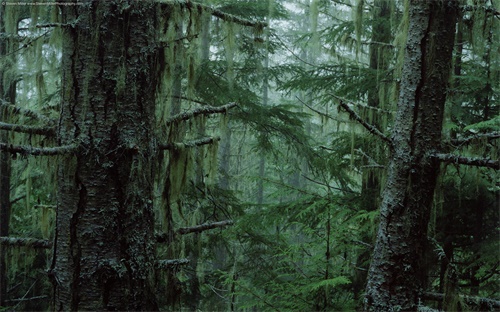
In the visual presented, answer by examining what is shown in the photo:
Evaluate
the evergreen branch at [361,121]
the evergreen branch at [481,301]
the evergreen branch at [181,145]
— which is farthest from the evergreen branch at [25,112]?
the evergreen branch at [481,301]

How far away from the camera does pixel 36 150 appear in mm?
2982

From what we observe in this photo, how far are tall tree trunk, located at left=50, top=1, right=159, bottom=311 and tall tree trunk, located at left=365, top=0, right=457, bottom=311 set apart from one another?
6.95 feet

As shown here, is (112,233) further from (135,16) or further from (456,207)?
(456,207)

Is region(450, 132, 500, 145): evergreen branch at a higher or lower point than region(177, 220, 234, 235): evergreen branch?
higher

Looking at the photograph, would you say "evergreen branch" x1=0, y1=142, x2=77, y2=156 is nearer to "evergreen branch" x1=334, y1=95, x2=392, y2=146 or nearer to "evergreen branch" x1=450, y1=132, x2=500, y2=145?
"evergreen branch" x1=334, y1=95, x2=392, y2=146

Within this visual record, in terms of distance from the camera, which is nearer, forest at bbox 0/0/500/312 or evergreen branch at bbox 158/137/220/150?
forest at bbox 0/0/500/312

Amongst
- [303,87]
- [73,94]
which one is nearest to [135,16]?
[73,94]

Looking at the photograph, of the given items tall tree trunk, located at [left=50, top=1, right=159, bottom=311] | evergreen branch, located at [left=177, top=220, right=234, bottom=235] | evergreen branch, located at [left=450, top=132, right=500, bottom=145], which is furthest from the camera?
evergreen branch, located at [left=450, top=132, right=500, bottom=145]

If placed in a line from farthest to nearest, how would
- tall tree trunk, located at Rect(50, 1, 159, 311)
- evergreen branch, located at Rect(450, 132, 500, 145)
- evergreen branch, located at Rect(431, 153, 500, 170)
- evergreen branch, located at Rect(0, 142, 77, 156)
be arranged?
evergreen branch, located at Rect(450, 132, 500, 145)
evergreen branch, located at Rect(431, 153, 500, 170)
tall tree trunk, located at Rect(50, 1, 159, 311)
evergreen branch, located at Rect(0, 142, 77, 156)

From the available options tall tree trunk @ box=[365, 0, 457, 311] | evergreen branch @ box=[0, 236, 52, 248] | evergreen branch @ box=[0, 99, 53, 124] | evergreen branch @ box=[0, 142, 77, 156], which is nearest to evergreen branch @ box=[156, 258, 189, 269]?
evergreen branch @ box=[0, 236, 52, 248]

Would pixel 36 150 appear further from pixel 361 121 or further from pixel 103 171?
pixel 361 121

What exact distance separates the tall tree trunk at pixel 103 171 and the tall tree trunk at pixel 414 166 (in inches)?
83.5

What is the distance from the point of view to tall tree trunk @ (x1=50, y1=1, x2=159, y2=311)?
10.1ft

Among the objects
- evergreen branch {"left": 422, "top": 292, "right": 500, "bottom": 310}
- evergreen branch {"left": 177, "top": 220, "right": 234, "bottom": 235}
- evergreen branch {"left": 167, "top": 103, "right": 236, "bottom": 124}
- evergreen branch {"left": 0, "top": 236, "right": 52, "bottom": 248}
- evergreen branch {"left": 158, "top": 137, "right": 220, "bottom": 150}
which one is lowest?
evergreen branch {"left": 422, "top": 292, "right": 500, "bottom": 310}
